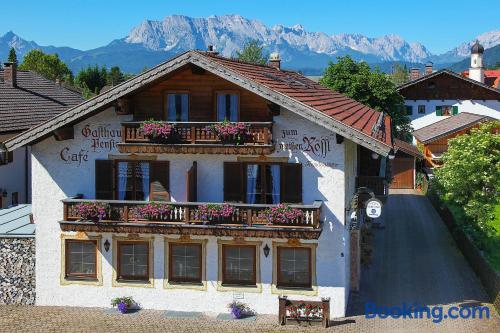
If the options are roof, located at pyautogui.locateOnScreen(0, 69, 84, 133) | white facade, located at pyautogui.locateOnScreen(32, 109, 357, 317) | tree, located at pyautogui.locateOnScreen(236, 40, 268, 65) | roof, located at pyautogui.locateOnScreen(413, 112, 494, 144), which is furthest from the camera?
tree, located at pyautogui.locateOnScreen(236, 40, 268, 65)

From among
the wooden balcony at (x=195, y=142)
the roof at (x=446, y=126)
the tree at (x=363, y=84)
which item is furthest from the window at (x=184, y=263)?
the roof at (x=446, y=126)

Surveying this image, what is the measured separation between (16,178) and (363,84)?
26.3m

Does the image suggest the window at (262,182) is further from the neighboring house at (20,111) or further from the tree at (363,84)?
the tree at (363,84)

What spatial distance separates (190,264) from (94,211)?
342 centimetres

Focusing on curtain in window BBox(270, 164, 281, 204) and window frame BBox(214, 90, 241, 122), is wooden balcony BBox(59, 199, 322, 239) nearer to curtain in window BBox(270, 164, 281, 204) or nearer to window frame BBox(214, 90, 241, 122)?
curtain in window BBox(270, 164, 281, 204)

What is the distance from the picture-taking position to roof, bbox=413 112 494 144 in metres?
53.0

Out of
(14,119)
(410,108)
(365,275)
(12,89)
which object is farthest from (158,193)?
(410,108)

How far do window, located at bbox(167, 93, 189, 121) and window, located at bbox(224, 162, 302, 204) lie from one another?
209 cm

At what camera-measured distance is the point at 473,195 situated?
3014cm

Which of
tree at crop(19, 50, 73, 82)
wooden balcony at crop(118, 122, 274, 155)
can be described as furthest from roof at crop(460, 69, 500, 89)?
wooden balcony at crop(118, 122, 274, 155)

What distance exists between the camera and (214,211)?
20156 millimetres

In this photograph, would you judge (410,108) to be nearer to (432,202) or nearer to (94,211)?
(432,202)

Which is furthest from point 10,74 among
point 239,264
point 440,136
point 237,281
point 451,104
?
point 451,104

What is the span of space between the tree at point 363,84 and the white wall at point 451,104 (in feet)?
51.1
